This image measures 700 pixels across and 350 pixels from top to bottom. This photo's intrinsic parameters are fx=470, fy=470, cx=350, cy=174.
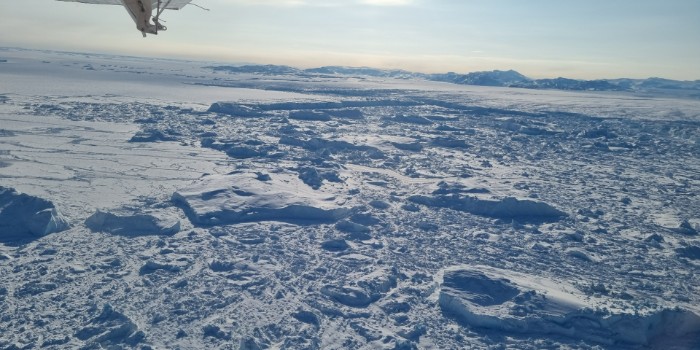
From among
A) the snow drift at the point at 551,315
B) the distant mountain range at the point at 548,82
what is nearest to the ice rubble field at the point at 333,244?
the snow drift at the point at 551,315

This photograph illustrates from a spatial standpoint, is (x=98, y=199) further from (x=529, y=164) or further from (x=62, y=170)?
(x=529, y=164)

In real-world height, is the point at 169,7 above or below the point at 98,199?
above

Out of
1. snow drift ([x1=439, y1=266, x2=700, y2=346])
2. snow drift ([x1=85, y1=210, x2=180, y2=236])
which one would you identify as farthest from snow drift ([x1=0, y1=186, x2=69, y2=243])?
→ snow drift ([x1=439, y1=266, x2=700, y2=346])

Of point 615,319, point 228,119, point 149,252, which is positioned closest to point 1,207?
point 149,252

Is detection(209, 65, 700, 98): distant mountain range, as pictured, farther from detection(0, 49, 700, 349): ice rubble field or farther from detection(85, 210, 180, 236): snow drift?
detection(85, 210, 180, 236): snow drift

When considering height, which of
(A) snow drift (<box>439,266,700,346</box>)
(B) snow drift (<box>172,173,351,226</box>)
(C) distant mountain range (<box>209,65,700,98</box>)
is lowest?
(A) snow drift (<box>439,266,700,346</box>)

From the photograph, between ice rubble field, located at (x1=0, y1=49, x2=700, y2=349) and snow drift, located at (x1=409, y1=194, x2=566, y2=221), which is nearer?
ice rubble field, located at (x1=0, y1=49, x2=700, y2=349)
